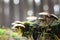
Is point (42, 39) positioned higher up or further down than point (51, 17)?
further down

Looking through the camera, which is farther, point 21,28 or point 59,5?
point 59,5

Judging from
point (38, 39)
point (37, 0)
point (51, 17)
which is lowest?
point (38, 39)

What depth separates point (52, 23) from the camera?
173 centimetres

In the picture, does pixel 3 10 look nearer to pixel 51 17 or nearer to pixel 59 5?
pixel 59 5

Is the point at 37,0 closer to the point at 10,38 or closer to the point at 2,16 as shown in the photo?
the point at 2,16

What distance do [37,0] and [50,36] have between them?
2.16m

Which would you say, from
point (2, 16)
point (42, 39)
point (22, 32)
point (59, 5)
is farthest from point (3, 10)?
point (42, 39)

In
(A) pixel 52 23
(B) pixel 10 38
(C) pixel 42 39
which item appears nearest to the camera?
(B) pixel 10 38

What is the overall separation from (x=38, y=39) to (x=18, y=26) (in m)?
0.29

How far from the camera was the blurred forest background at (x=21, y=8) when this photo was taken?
3533 mm

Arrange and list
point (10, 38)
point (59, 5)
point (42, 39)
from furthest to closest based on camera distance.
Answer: point (59, 5) → point (42, 39) → point (10, 38)

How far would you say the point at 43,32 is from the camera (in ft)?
5.49

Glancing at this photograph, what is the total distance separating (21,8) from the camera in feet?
11.8

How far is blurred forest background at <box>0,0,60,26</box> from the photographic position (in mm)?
3533
